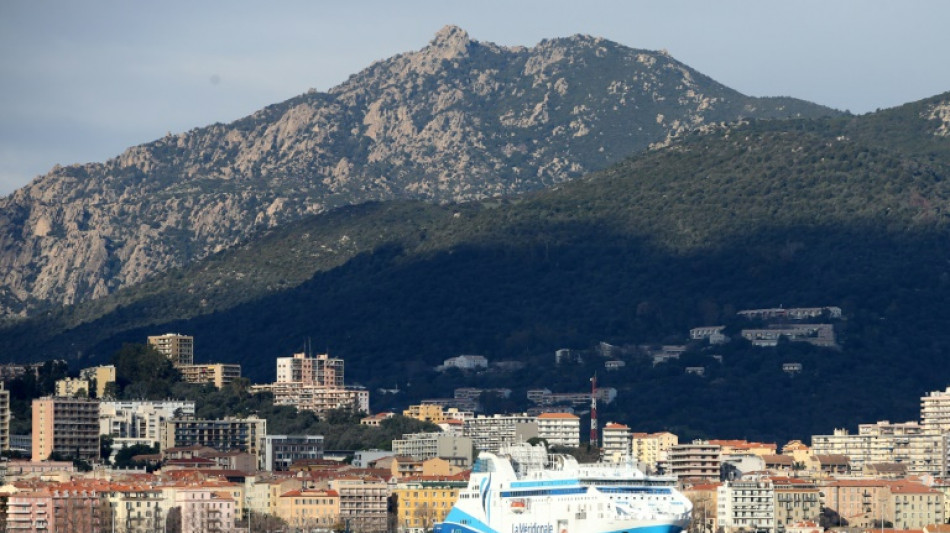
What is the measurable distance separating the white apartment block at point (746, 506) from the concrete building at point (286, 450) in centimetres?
5122

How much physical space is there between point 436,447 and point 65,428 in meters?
29.4

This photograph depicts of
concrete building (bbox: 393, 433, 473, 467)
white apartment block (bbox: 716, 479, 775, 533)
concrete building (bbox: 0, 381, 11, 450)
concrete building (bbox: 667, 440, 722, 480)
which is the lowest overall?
white apartment block (bbox: 716, 479, 775, 533)

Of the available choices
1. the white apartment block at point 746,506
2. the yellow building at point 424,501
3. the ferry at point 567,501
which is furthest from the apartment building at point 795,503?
the ferry at point 567,501

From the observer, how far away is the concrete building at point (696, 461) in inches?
6959

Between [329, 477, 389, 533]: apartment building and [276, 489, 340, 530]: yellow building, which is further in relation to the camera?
[276, 489, 340, 530]: yellow building

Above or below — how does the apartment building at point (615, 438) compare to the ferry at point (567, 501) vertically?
above

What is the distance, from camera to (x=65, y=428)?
190625 mm

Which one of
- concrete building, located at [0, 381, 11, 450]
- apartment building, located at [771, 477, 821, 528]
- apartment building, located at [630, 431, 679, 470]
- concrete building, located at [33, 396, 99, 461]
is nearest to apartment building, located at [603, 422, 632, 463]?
apartment building, located at [630, 431, 679, 470]

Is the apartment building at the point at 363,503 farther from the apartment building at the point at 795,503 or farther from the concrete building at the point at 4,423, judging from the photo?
the concrete building at the point at 4,423

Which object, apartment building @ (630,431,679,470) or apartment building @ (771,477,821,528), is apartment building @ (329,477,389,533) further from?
apartment building @ (630,431,679,470)

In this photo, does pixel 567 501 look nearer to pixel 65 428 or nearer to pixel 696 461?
pixel 696 461

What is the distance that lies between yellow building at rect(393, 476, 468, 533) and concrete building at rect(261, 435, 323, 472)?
1394 inches

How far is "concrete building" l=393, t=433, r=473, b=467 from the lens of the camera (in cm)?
18950

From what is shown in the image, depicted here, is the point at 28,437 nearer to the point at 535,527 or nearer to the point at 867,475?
the point at 867,475
